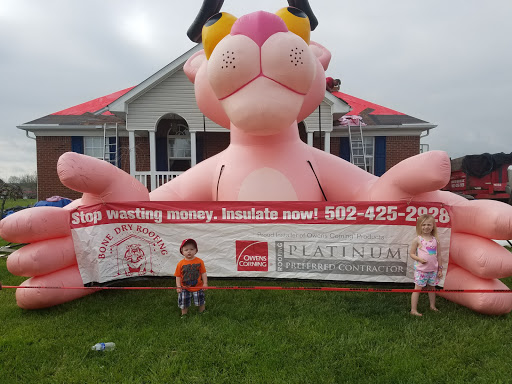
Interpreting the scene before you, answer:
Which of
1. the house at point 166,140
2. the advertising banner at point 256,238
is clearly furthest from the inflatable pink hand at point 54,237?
the house at point 166,140

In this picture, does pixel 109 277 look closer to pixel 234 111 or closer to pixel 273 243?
pixel 273 243

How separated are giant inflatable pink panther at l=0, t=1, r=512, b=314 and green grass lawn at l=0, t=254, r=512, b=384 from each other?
1.43 feet

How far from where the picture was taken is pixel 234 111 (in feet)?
11.6

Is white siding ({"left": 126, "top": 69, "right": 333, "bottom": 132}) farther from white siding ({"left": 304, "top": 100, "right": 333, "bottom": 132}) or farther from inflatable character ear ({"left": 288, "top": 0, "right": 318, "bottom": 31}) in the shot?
inflatable character ear ({"left": 288, "top": 0, "right": 318, "bottom": 31})

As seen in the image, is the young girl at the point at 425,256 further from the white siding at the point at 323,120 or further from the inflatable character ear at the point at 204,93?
the white siding at the point at 323,120

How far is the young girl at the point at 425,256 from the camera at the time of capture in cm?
327

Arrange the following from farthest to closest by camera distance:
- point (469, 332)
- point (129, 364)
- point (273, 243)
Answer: point (273, 243) < point (469, 332) < point (129, 364)

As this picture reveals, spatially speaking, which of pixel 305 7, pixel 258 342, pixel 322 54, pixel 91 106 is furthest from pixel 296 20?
pixel 91 106

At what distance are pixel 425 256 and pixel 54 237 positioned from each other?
12.4 ft

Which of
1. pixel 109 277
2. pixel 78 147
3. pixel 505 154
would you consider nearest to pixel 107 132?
pixel 78 147

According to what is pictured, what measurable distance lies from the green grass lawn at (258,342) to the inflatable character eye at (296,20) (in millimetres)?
2980

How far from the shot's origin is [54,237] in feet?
11.8

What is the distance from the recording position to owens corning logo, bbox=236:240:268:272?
151 inches

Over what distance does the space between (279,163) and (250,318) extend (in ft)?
5.79
